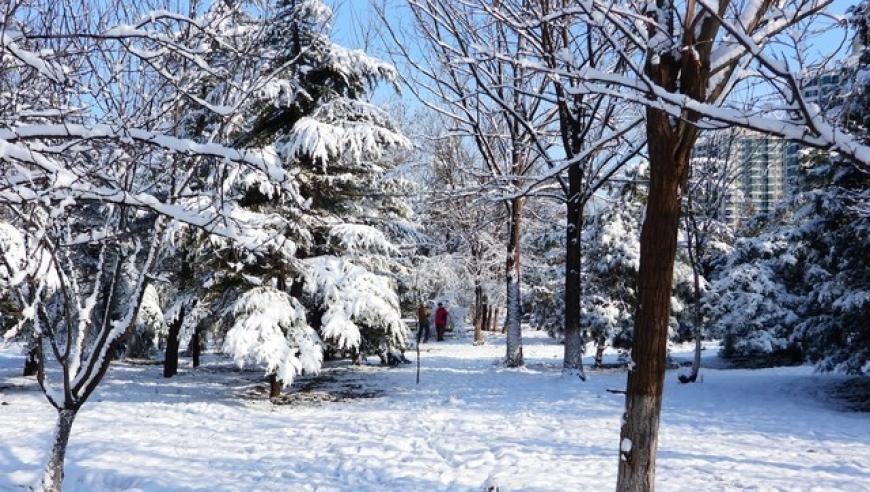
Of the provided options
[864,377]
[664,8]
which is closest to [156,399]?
[664,8]

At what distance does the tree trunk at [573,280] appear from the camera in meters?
11.7

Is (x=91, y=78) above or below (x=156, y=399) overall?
above

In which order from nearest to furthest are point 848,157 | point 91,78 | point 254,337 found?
point 848,157
point 91,78
point 254,337

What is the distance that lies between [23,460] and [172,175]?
359 cm

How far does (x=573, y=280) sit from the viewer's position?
38.5 feet

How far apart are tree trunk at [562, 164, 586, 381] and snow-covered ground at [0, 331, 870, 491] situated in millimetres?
419

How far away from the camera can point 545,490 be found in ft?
17.0

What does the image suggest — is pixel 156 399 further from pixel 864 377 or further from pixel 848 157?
pixel 864 377

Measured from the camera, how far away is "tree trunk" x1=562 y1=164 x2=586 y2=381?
1173 centimetres

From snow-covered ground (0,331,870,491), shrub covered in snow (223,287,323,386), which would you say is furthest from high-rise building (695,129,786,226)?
shrub covered in snow (223,287,323,386)

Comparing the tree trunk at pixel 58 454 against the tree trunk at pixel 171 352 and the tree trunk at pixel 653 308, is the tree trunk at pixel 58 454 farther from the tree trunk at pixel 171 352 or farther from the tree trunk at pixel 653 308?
the tree trunk at pixel 171 352

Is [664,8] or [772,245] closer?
[664,8]

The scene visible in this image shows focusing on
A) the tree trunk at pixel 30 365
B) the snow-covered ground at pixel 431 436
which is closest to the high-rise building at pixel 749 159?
the snow-covered ground at pixel 431 436

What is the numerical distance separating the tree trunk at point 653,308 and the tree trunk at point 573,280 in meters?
7.57
